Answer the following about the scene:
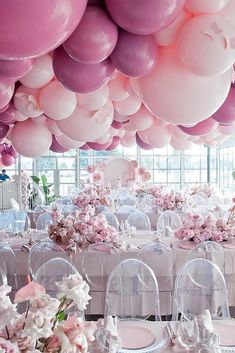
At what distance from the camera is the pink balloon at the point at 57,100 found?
2.10 metres

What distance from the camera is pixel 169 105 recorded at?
5.06ft

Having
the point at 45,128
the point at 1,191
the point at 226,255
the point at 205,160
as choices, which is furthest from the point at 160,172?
the point at 45,128

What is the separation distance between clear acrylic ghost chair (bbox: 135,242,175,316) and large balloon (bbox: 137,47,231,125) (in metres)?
2.37

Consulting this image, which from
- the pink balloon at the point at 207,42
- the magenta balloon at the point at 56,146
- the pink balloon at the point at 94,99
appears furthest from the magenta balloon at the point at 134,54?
the magenta balloon at the point at 56,146

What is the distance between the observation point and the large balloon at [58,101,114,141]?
2.34 m

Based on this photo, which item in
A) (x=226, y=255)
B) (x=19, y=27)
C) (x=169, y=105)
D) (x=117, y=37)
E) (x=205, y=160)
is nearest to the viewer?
(x=19, y=27)

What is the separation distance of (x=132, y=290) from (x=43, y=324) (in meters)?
2.17

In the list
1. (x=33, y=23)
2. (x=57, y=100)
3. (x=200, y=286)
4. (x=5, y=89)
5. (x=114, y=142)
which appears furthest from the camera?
(x=114, y=142)

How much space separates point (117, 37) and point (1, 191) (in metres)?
10.4

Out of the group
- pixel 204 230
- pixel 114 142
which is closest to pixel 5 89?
pixel 204 230

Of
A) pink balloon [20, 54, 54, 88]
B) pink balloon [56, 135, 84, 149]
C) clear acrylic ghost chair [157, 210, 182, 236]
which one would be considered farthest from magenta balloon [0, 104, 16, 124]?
clear acrylic ghost chair [157, 210, 182, 236]

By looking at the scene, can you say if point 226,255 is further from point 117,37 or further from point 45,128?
point 117,37

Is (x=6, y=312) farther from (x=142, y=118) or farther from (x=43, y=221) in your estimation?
(x=43, y=221)

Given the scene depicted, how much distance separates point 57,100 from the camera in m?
2.10
